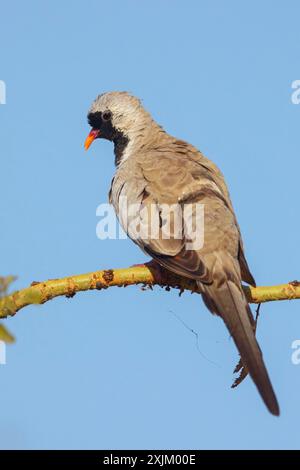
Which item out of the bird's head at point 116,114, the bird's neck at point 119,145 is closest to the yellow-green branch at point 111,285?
the bird's neck at point 119,145

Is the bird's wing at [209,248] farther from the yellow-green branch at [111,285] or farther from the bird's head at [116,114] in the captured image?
the bird's head at [116,114]

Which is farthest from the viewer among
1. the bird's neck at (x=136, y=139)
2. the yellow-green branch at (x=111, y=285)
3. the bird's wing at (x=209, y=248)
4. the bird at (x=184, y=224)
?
the bird's neck at (x=136, y=139)

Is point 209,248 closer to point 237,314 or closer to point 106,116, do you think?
point 237,314

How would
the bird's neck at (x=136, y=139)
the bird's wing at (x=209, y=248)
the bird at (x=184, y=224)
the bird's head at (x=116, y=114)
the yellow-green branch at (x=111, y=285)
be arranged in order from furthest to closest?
the bird's head at (x=116, y=114)
the bird's neck at (x=136, y=139)
the bird at (x=184, y=224)
the bird's wing at (x=209, y=248)
the yellow-green branch at (x=111, y=285)

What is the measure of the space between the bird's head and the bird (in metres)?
0.22

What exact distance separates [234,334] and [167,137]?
120 inches

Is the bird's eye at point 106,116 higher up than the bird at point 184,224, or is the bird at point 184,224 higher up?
the bird's eye at point 106,116

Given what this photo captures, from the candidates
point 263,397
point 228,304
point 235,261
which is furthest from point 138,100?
point 263,397

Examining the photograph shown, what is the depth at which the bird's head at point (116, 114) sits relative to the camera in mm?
8355

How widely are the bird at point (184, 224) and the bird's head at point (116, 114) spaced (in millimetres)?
221

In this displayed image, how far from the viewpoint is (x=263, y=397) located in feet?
15.8

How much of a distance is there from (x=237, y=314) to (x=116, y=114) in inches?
139

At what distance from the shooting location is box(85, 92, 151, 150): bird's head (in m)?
8.35

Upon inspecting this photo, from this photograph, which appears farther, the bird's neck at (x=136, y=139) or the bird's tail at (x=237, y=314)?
the bird's neck at (x=136, y=139)
